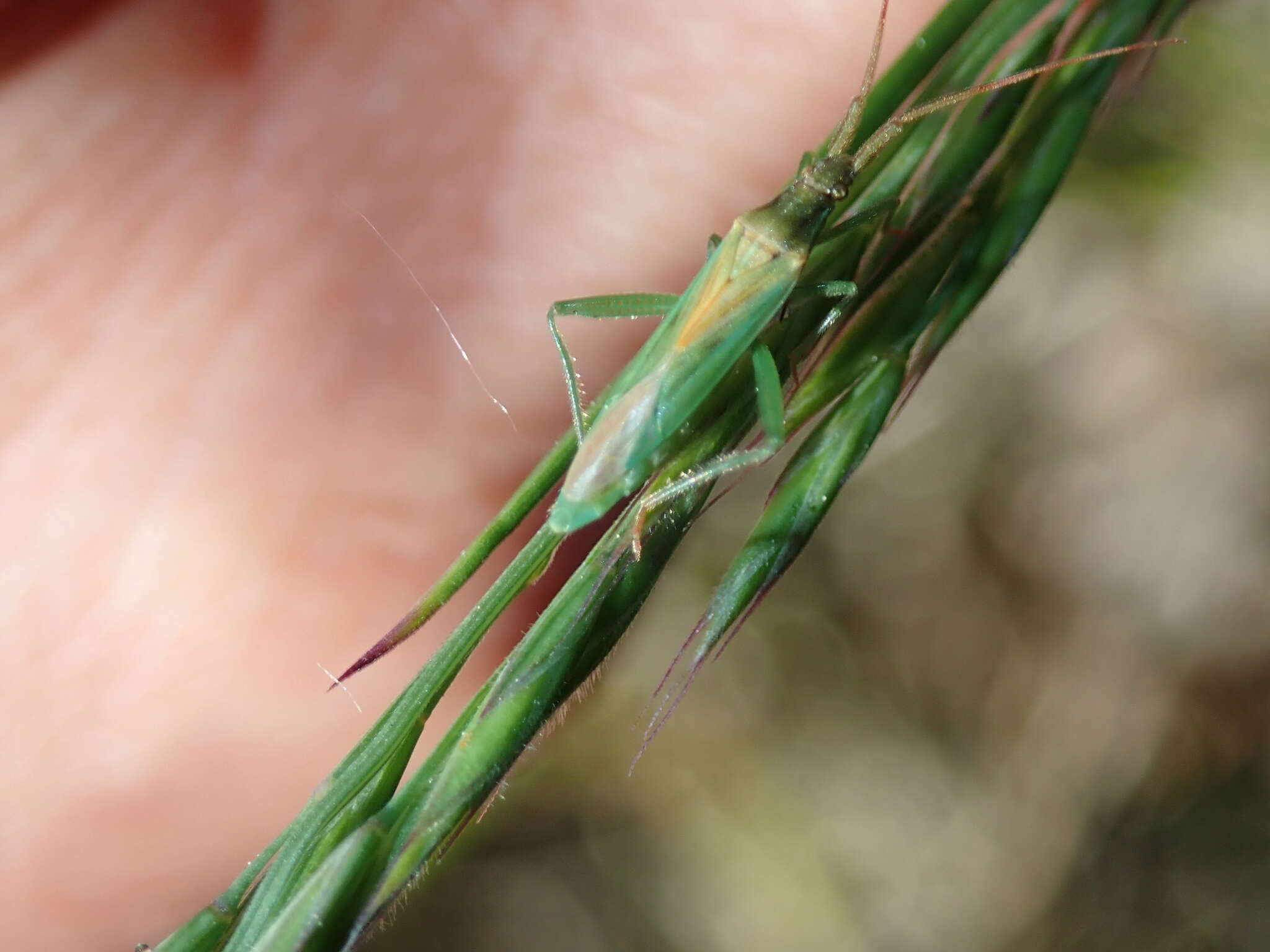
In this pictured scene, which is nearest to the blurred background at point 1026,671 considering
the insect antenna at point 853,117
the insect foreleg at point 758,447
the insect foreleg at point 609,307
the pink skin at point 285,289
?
the pink skin at point 285,289

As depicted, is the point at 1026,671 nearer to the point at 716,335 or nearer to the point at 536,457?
the point at 536,457

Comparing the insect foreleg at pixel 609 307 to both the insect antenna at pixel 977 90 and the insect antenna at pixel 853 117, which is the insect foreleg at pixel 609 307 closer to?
the insect antenna at pixel 853 117

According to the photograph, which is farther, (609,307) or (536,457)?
(536,457)

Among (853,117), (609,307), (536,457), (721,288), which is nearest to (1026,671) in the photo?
(536,457)

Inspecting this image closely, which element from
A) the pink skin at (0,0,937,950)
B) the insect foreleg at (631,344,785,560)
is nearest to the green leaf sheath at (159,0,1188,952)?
the insect foreleg at (631,344,785,560)

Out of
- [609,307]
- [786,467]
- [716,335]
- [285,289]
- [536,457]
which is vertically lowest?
[786,467]

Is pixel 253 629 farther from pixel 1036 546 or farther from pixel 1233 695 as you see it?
pixel 1233 695

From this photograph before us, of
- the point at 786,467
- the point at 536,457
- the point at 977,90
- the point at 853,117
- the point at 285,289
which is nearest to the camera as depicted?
the point at 786,467

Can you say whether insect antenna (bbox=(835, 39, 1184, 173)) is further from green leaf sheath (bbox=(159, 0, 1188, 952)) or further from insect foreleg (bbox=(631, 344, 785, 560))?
insect foreleg (bbox=(631, 344, 785, 560))

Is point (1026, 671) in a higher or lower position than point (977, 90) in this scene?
lower
